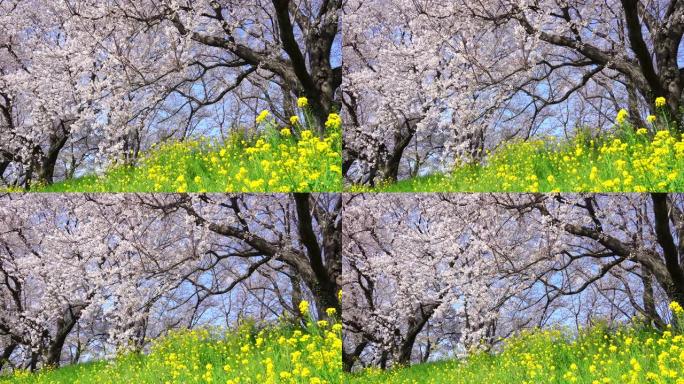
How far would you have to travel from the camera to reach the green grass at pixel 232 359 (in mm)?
4551

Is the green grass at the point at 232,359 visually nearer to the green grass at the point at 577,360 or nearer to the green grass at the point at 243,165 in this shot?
the green grass at the point at 577,360

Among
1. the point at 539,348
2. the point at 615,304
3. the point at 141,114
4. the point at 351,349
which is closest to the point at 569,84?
the point at 615,304

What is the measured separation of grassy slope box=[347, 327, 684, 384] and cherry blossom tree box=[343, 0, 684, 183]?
4.45 ft

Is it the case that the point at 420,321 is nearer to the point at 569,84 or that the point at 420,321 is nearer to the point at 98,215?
the point at 569,84

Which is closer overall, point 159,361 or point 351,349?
point 159,361

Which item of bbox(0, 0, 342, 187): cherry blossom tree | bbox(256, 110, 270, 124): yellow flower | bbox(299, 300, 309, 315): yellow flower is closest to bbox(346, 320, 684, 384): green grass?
bbox(299, 300, 309, 315): yellow flower

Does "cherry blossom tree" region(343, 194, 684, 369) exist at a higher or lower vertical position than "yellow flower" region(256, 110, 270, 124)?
lower

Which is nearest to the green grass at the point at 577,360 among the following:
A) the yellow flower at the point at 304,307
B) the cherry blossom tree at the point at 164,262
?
the yellow flower at the point at 304,307

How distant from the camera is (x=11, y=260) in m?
5.12

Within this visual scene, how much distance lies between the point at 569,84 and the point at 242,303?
2710 mm

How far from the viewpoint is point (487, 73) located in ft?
15.6

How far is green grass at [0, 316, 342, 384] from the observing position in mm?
4551

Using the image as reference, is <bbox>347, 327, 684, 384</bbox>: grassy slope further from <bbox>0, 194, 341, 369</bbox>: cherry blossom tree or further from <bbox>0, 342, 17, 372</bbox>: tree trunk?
<bbox>0, 342, 17, 372</bbox>: tree trunk

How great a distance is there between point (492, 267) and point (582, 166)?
923 mm
